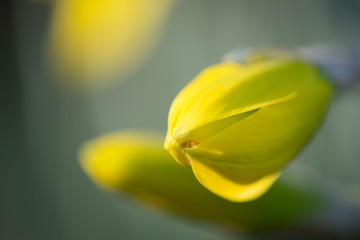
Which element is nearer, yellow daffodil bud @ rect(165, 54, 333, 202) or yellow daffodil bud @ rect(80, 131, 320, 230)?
yellow daffodil bud @ rect(165, 54, 333, 202)

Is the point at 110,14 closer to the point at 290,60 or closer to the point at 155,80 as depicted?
the point at 155,80

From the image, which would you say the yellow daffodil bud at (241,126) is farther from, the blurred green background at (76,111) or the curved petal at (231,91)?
the blurred green background at (76,111)

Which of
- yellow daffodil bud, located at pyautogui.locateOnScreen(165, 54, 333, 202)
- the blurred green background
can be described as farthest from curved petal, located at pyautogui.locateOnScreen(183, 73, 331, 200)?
the blurred green background

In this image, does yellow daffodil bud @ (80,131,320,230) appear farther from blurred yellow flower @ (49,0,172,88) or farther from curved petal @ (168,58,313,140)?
blurred yellow flower @ (49,0,172,88)

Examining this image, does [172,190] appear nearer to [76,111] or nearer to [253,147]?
[253,147]

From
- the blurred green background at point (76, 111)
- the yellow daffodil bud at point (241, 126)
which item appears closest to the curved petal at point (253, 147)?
the yellow daffodil bud at point (241, 126)

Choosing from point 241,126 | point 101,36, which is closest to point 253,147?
point 241,126

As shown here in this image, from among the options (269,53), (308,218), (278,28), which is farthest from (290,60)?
(278,28)
